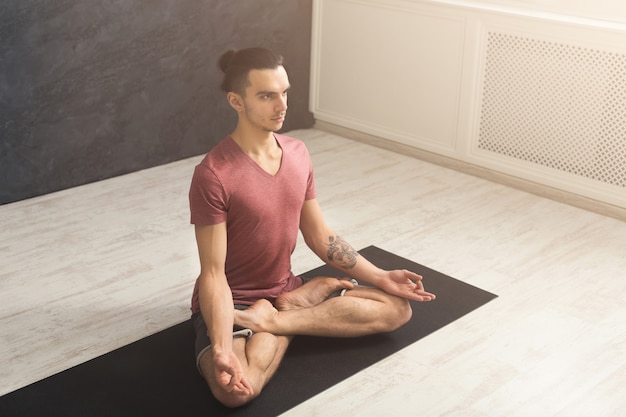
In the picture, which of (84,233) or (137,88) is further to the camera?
(137,88)

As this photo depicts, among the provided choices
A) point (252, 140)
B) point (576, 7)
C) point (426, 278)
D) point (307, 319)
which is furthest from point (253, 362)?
point (576, 7)

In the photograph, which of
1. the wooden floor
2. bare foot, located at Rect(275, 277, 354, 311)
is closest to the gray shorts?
bare foot, located at Rect(275, 277, 354, 311)

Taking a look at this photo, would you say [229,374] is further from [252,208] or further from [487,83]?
[487,83]

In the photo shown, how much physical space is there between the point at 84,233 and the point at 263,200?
4.05ft

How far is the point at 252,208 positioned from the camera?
258cm

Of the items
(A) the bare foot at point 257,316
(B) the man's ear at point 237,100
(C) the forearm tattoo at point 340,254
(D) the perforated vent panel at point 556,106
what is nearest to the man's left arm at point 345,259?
(C) the forearm tattoo at point 340,254

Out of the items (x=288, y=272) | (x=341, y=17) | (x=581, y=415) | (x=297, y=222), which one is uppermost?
(x=341, y=17)

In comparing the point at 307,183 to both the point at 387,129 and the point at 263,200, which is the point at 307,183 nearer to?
the point at 263,200

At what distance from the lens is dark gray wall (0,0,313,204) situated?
12.4 ft

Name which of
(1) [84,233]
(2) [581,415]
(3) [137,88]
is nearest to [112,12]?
(3) [137,88]

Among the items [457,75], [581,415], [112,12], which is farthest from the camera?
[457,75]

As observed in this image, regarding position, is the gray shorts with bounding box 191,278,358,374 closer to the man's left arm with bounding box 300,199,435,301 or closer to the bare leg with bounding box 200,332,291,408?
the bare leg with bounding box 200,332,291,408

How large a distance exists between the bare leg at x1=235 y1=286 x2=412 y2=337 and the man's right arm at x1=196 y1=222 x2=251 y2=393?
13 centimetres

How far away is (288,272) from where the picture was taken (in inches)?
110
